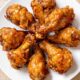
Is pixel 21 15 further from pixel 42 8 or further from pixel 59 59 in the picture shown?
pixel 59 59

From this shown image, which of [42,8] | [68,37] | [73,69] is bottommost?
[73,69]

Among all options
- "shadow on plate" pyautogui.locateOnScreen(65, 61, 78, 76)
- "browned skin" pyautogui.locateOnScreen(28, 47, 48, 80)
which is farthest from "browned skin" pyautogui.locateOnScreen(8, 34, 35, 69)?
"shadow on plate" pyautogui.locateOnScreen(65, 61, 78, 76)

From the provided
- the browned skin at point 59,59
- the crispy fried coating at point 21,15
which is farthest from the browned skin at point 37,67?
Result: the crispy fried coating at point 21,15

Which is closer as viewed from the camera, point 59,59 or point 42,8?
point 59,59

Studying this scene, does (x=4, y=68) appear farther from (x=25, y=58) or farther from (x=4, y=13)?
(x=4, y=13)

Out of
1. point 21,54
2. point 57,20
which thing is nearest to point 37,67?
point 21,54

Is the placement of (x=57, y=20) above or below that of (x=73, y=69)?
above

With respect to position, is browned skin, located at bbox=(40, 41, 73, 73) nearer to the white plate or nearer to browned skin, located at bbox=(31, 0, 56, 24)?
the white plate
